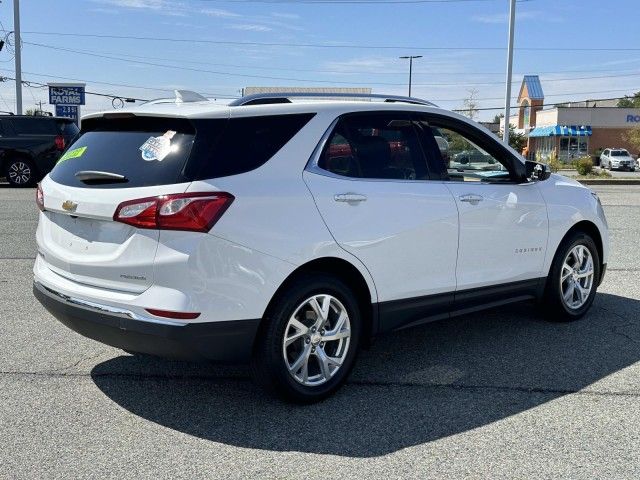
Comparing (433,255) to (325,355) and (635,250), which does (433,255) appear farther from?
(635,250)

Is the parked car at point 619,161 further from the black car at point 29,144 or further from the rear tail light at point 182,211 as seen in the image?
the rear tail light at point 182,211

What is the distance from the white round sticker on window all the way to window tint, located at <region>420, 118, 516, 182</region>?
1.87 m

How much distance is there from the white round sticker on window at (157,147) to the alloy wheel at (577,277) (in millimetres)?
3513

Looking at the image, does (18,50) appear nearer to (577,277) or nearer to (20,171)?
(20,171)

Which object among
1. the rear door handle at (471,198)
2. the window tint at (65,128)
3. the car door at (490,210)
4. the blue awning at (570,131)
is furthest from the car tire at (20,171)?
the blue awning at (570,131)

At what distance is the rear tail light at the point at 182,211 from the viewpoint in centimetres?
354

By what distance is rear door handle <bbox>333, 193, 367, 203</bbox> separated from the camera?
4.08 meters

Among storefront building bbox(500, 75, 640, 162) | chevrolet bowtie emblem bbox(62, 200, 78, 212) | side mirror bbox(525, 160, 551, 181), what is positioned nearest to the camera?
chevrolet bowtie emblem bbox(62, 200, 78, 212)

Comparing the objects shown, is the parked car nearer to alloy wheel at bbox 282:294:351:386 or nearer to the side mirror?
the side mirror

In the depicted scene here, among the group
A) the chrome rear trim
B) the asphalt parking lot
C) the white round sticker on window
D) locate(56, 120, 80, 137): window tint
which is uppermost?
locate(56, 120, 80, 137): window tint

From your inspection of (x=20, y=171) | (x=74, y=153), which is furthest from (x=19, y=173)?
(x=74, y=153)

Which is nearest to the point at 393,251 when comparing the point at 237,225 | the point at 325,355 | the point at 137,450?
the point at 325,355

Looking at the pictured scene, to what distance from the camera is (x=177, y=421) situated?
3848 millimetres

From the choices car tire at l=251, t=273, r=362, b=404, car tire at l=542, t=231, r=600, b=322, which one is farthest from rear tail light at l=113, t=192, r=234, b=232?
car tire at l=542, t=231, r=600, b=322
